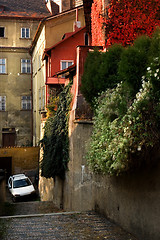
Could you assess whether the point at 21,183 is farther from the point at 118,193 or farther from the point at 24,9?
the point at 24,9

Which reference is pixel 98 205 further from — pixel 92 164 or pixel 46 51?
pixel 46 51

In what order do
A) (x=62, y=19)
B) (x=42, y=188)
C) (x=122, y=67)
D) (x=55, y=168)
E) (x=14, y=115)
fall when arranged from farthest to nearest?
(x=14, y=115) → (x=62, y=19) → (x=42, y=188) → (x=55, y=168) → (x=122, y=67)

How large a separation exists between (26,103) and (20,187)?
14270 mm

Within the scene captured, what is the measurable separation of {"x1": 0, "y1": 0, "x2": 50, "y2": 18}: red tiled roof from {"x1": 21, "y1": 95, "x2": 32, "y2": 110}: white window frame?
8.23 m

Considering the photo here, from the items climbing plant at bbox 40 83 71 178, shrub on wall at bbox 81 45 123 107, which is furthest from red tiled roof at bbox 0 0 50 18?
shrub on wall at bbox 81 45 123 107

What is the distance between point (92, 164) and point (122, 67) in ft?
8.70

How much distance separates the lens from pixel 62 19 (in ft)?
81.0

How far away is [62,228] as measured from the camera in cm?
816

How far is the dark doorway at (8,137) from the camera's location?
33.0 meters

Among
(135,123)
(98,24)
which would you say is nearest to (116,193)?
(135,123)

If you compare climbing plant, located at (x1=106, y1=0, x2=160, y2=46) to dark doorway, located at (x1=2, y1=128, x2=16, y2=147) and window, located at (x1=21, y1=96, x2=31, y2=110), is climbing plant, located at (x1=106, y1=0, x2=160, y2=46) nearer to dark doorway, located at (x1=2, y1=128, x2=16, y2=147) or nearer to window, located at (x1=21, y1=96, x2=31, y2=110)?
window, located at (x1=21, y1=96, x2=31, y2=110)

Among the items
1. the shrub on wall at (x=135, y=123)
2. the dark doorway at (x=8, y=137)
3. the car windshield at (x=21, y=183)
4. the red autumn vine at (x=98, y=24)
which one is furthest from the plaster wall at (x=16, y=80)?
the shrub on wall at (x=135, y=123)

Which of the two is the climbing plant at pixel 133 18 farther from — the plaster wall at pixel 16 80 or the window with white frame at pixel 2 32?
the window with white frame at pixel 2 32

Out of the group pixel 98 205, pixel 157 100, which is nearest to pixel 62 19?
pixel 98 205
